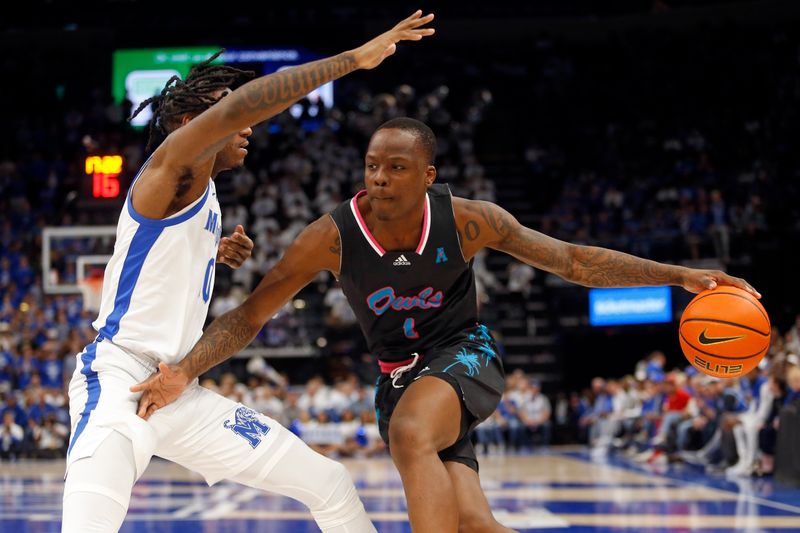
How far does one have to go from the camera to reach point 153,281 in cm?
376

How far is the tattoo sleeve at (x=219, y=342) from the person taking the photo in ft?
12.7

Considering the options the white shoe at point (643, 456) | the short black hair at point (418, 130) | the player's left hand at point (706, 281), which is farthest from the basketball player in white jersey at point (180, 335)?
the white shoe at point (643, 456)

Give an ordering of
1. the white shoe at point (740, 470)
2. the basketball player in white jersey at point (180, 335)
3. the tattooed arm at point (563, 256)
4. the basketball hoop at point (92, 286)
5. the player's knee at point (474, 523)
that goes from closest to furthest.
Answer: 1. the basketball player in white jersey at point (180, 335)
2. the player's knee at point (474, 523)
3. the tattooed arm at point (563, 256)
4. the white shoe at point (740, 470)
5. the basketball hoop at point (92, 286)

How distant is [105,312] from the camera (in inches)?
151

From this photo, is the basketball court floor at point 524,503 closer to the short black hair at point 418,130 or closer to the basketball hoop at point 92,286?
the basketball hoop at point 92,286

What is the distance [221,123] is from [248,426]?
3.98ft

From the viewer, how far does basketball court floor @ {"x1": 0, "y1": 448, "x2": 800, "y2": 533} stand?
7.47 meters

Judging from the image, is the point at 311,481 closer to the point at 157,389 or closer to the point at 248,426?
the point at 248,426

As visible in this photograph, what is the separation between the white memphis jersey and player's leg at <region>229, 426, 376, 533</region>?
56cm

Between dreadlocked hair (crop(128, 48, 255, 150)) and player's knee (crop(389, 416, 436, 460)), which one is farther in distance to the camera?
dreadlocked hair (crop(128, 48, 255, 150))

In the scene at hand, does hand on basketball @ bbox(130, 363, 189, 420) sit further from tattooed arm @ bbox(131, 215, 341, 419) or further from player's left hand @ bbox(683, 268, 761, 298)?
player's left hand @ bbox(683, 268, 761, 298)

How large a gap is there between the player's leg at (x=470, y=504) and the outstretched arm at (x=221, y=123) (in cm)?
151

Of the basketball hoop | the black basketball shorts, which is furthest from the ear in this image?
the basketball hoop

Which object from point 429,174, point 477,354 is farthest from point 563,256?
point 429,174
